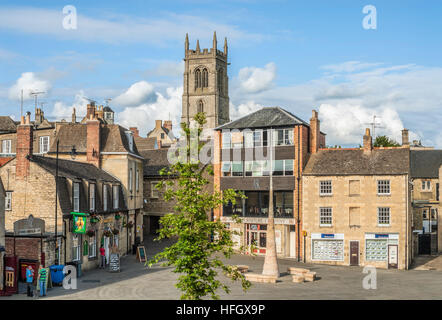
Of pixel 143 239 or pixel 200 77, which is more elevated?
pixel 200 77

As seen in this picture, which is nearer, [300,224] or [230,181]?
[300,224]

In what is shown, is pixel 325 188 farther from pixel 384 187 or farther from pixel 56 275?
pixel 56 275

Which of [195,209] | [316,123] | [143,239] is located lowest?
[143,239]

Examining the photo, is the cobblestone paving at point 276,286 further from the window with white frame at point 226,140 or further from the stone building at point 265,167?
the window with white frame at point 226,140

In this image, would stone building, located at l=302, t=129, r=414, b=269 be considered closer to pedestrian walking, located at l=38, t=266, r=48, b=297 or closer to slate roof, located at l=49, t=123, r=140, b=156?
slate roof, located at l=49, t=123, r=140, b=156

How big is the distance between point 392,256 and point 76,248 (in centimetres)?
2629

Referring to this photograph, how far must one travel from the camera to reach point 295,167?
50844 millimetres

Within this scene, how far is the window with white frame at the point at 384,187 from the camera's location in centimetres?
4750

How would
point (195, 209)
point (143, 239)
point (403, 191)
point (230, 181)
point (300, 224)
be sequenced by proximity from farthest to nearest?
point (143, 239), point (230, 181), point (300, 224), point (403, 191), point (195, 209)

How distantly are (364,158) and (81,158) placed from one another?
25.9 meters

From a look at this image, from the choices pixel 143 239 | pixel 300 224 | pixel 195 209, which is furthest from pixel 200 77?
pixel 195 209

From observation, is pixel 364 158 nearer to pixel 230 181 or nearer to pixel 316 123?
pixel 316 123

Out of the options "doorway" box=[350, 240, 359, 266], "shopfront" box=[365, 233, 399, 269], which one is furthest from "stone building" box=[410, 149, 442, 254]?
"doorway" box=[350, 240, 359, 266]

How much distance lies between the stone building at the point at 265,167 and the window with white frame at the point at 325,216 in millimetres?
1960
